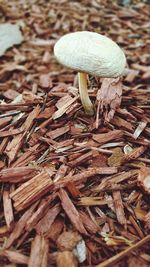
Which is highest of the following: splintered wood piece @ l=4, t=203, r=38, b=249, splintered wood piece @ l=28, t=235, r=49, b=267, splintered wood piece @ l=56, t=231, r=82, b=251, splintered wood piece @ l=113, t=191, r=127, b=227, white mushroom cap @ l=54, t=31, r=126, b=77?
white mushroom cap @ l=54, t=31, r=126, b=77

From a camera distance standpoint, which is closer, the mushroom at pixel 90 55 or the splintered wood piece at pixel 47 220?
the splintered wood piece at pixel 47 220

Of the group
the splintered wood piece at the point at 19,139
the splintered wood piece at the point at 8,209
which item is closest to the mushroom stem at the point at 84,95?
the splintered wood piece at the point at 19,139

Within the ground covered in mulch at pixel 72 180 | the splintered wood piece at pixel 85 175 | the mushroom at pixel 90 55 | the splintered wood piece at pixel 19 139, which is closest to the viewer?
the ground covered in mulch at pixel 72 180

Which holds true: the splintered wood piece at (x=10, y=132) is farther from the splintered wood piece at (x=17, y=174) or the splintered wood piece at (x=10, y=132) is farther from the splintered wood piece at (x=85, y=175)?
the splintered wood piece at (x=85, y=175)

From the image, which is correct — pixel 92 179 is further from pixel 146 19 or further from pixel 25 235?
pixel 146 19

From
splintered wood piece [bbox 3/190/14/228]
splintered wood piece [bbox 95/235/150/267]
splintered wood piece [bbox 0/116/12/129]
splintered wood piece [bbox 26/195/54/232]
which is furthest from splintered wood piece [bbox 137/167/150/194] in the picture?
splintered wood piece [bbox 0/116/12/129]

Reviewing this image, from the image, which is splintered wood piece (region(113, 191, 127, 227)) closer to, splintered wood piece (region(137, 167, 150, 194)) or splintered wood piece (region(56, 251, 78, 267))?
splintered wood piece (region(137, 167, 150, 194))

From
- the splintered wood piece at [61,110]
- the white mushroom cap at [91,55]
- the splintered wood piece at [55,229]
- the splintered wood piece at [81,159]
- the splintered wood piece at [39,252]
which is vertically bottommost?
the splintered wood piece at [55,229]
